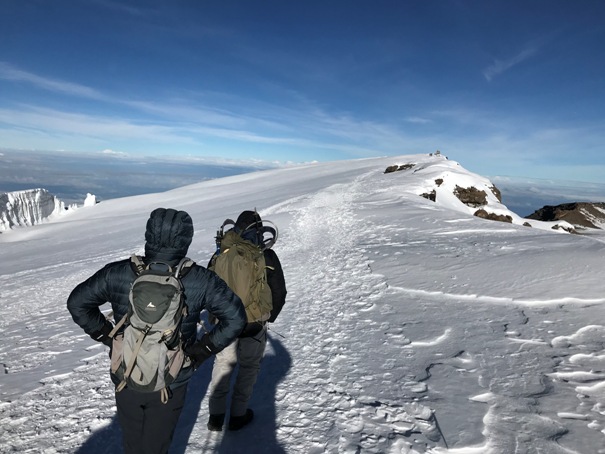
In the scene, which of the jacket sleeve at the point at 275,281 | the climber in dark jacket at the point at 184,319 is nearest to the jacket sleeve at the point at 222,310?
the climber in dark jacket at the point at 184,319

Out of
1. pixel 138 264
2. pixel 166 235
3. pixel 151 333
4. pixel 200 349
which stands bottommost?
pixel 200 349

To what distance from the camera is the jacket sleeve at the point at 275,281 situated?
10.0 feet

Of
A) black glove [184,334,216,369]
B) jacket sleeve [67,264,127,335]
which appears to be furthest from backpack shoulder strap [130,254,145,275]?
black glove [184,334,216,369]

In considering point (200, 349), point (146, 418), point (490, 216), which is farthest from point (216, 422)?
point (490, 216)

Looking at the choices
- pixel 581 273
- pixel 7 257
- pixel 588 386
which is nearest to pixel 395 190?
pixel 581 273

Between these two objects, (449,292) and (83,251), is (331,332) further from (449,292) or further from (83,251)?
(83,251)

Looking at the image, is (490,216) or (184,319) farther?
(490,216)

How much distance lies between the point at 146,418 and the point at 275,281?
1.40 meters

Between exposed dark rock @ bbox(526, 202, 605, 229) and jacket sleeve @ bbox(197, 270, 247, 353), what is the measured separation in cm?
5777

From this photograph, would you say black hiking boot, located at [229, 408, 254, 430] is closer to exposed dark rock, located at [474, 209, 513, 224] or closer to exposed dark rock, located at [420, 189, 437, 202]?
A: exposed dark rock, located at [420, 189, 437, 202]

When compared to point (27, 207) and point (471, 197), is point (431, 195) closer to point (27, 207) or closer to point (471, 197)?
point (471, 197)

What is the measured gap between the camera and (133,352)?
2074mm

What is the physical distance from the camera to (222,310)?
2.33m

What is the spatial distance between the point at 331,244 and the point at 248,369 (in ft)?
27.2
